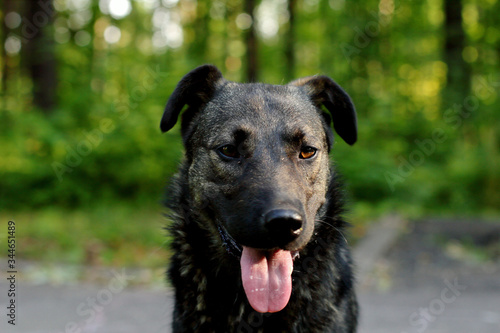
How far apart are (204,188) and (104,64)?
10.4 metres

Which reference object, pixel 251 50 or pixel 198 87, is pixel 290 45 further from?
pixel 198 87

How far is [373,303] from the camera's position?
22.3 feet

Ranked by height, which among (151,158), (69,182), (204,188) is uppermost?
(204,188)

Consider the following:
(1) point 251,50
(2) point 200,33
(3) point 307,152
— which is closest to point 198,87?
(3) point 307,152

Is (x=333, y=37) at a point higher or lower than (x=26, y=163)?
higher

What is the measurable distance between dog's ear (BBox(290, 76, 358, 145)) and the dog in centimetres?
1

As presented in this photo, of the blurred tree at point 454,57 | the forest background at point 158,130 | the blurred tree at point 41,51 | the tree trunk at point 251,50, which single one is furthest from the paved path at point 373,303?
the blurred tree at point 41,51

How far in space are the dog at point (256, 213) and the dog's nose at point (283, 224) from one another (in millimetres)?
15

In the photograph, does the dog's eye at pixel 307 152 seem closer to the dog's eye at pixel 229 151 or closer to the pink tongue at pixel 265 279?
the dog's eye at pixel 229 151

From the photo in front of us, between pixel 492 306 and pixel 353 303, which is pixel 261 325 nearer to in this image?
pixel 353 303

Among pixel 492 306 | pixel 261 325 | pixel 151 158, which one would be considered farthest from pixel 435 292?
pixel 151 158

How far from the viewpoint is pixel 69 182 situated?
37.4 feet

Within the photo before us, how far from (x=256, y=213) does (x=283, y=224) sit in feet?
Answer: 0.58

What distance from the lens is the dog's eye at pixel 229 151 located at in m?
3.14
